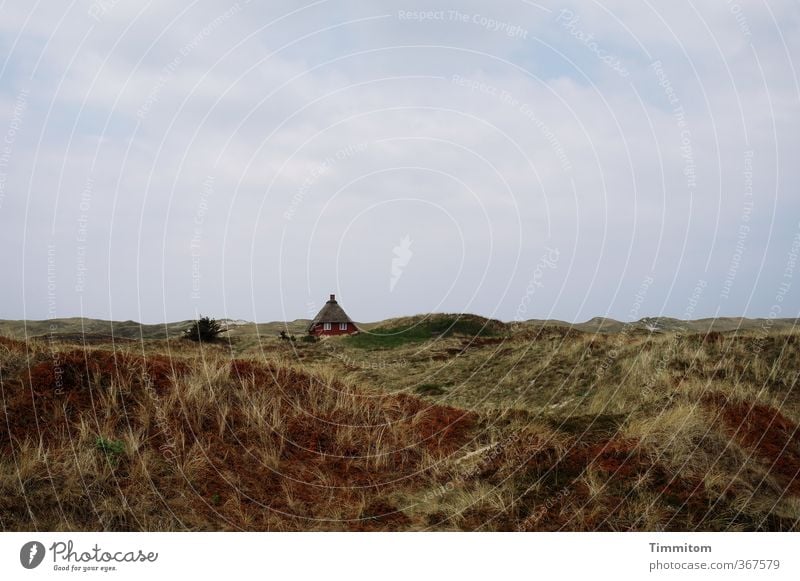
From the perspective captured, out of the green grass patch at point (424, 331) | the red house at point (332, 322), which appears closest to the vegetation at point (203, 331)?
the green grass patch at point (424, 331)

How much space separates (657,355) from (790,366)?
336cm

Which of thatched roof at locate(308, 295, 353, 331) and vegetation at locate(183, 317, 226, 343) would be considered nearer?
vegetation at locate(183, 317, 226, 343)

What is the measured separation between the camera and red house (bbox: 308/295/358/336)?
39103 mm

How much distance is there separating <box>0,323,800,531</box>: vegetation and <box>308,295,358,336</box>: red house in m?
25.4

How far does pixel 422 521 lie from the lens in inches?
334

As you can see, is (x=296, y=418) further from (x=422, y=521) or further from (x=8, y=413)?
(x=8, y=413)

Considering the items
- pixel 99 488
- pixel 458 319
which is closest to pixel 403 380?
pixel 99 488

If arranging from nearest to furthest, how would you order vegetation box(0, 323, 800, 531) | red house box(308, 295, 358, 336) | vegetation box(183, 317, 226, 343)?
vegetation box(0, 323, 800, 531) < vegetation box(183, 317, 226, 343) < red house box(308, 295, 358, 336)

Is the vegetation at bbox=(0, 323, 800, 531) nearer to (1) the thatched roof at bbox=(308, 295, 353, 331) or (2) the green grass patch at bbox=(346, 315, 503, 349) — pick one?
(2) the green grass patch at bbox=(346, 315, 503, 349)

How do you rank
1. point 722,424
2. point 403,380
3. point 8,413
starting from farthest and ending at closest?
point 403,380 < point 722,424 < point 8,413

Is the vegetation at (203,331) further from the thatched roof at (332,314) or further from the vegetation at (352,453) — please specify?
the vegetation at (352,453)

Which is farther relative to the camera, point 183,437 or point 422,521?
point 183,437

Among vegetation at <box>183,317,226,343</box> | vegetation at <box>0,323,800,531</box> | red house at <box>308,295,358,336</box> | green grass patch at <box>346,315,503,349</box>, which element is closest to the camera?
vegetation at <box>0,323,800,531</box>

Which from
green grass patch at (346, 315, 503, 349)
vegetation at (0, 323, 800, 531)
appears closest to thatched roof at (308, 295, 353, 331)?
green grass patch at (346, 315, 503, 349)
